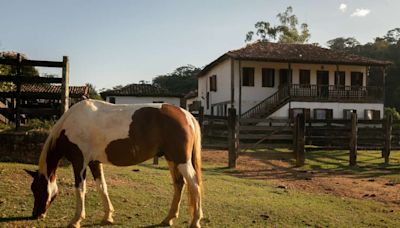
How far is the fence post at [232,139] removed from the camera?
1364cm

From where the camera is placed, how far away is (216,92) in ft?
121

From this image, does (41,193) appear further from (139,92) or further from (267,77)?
(139,92)

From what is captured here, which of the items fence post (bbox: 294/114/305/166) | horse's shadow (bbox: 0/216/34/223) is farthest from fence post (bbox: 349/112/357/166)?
horse's shadow (bbox: 0/216/34/223)

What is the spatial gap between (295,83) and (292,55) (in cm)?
224

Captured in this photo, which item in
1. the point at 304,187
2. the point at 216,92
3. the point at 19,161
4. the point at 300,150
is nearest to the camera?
the point at 19,161

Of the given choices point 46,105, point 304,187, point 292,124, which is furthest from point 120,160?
point 46,105

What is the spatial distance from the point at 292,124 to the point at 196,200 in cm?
1120

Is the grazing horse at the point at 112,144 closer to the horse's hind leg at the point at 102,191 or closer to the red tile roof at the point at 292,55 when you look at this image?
the horse's hind leg at the point at 102,191

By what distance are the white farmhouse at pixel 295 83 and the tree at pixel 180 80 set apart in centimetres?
4406

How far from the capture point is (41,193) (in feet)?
18.5

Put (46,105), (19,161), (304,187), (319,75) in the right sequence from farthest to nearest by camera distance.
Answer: (319,75), (46,105), (304,187), (19,161)

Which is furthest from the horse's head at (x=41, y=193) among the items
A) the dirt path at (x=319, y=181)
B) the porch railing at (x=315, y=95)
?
the porch railing at (x=315, y=95)

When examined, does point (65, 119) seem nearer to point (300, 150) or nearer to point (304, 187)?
point (304, 187)

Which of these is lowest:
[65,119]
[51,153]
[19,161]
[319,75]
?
[19,161]
